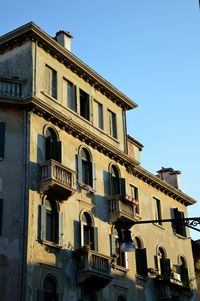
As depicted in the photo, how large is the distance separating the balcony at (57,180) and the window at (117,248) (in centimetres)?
454

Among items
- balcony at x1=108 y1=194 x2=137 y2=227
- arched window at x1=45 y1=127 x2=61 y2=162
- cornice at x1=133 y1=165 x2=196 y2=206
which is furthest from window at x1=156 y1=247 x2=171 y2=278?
arched window at x1=45 y1=127 x2=61 y2=162

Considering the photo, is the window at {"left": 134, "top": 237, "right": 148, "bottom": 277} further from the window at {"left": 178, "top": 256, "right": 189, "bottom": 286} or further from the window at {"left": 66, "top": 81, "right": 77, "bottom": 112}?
the window at {"left": 66, "top": 81, "right": 77, "bottom": 112}

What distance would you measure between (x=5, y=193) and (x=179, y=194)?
18.2 meters

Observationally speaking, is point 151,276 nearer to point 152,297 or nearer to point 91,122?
point 152,297

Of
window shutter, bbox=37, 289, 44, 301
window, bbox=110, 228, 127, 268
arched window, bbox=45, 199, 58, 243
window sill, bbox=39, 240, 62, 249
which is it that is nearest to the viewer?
window shutter, bbox=37, 289, 44, 301

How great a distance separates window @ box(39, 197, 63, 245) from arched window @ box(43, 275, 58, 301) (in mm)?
1687

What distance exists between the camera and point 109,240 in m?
29.1

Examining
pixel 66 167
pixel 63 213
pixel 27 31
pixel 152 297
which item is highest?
pixel 27 31

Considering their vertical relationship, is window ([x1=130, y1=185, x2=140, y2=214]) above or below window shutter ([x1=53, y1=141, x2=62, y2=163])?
above

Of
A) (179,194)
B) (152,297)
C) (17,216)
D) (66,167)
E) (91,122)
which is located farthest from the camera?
(179,194)

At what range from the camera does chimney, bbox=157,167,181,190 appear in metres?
41.2

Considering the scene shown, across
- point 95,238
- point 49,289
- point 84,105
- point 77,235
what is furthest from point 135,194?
point 49,289

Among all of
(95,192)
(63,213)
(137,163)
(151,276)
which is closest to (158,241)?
(151,276)

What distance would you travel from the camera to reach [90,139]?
29625mm
